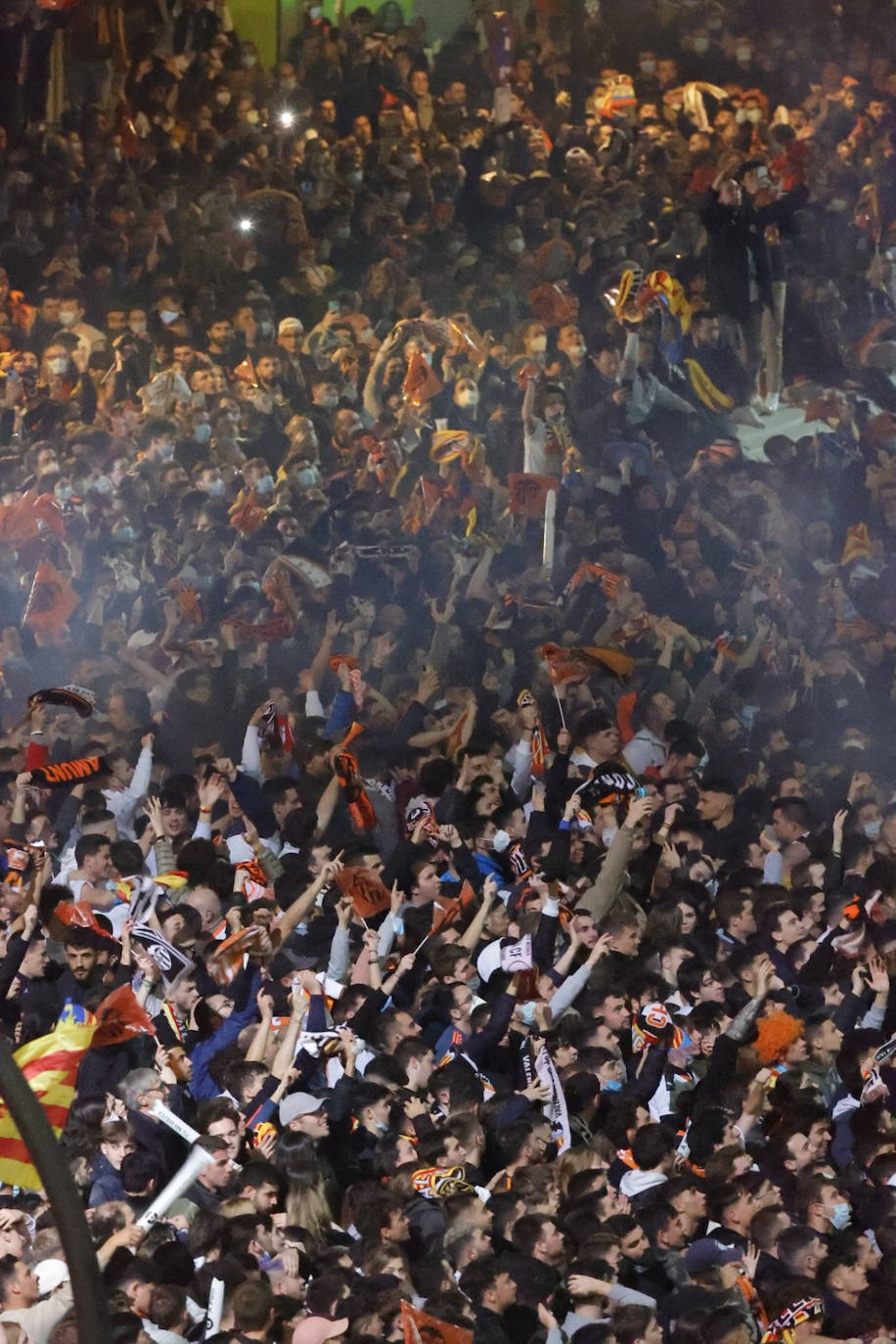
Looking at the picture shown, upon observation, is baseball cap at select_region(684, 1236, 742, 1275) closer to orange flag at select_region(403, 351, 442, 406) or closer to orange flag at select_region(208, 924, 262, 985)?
orange flag at select_region(208, 924, 262, 985)

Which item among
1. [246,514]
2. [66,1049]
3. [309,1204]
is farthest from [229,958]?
[246,514]

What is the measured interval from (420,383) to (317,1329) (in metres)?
11.2

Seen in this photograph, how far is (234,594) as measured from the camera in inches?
Result: 626

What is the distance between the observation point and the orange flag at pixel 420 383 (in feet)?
57.3

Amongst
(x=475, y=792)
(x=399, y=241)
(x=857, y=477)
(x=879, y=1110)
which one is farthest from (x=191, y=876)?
(x=399, y=241)

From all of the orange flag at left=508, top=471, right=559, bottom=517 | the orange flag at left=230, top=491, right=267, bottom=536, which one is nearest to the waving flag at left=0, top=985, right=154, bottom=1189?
the orange flag at left=230, top=491, right=267, bottom=536

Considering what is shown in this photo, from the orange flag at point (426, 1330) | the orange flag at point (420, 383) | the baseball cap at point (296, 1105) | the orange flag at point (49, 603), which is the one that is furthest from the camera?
the orange flag at point (420, 383)

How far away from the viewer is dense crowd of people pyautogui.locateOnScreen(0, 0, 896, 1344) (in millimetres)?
7980

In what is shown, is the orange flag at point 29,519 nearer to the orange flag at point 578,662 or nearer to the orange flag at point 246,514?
the orange flag at point 246,514

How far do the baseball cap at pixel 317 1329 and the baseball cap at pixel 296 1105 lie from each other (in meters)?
1.43

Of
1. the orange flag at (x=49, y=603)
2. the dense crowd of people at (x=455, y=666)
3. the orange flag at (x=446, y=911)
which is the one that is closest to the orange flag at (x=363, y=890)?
the dense crowd of people at (x=455, y=666)

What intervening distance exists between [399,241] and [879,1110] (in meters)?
10.8

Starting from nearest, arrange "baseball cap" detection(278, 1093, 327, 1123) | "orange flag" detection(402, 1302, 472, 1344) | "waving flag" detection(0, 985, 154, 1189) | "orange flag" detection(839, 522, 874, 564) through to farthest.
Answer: "orange flag" detection(402, 1302, 472, 1344) → "waving flag" detection(0, 985, 154, 1189) → "baseball cap" detection(278, 1093, 327, 1123) → "orange flag" detection(839, 522, 874, 564)

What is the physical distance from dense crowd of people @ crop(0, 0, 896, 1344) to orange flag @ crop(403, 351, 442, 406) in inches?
2.8
